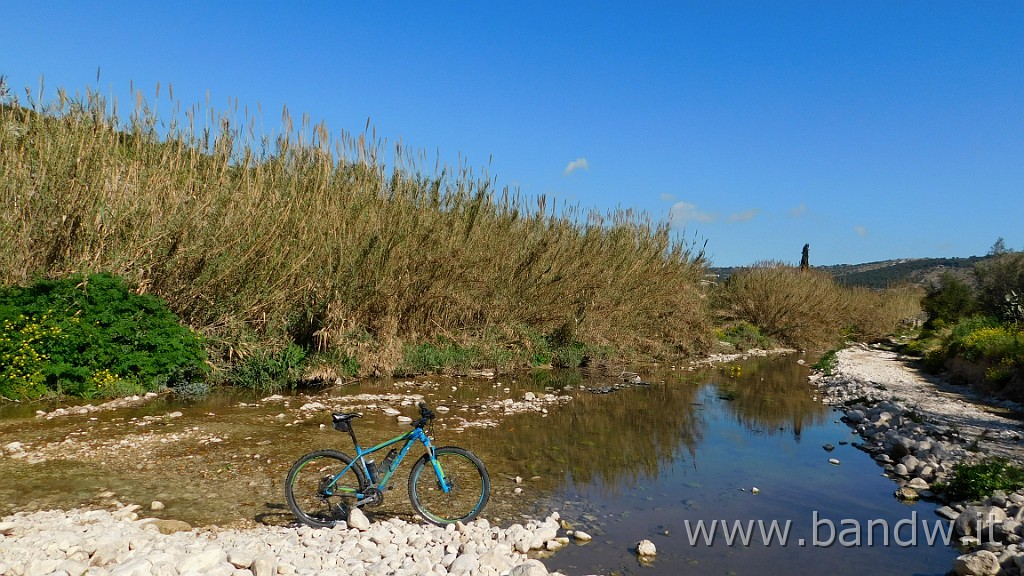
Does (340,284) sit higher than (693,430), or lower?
higher

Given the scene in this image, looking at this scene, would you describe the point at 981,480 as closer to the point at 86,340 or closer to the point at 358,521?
the point at 358,521

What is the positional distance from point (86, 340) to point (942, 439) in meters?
13.2

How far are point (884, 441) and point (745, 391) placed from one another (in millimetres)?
6082

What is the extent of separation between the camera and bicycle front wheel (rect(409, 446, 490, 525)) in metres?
5.43

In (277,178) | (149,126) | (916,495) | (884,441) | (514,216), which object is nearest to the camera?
(916,495)

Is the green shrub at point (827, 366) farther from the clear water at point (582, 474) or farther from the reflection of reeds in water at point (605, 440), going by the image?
the reflection of reeds in water at point (605, 440)

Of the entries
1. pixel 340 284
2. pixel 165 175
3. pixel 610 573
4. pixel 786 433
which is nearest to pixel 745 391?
pixel 786 433

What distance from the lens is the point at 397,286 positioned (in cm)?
1359

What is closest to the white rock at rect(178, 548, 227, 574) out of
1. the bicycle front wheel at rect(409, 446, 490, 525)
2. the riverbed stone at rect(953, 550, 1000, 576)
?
the bicycle front wheel at rect(409, 446, 490, 525)

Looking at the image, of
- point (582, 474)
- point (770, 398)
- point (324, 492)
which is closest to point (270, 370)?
point (582, 474)

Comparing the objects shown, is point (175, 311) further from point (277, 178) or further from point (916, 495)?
point (916, 495)

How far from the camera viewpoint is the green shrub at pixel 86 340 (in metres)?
9.15

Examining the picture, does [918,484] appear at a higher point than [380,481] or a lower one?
lower

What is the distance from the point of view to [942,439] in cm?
963
